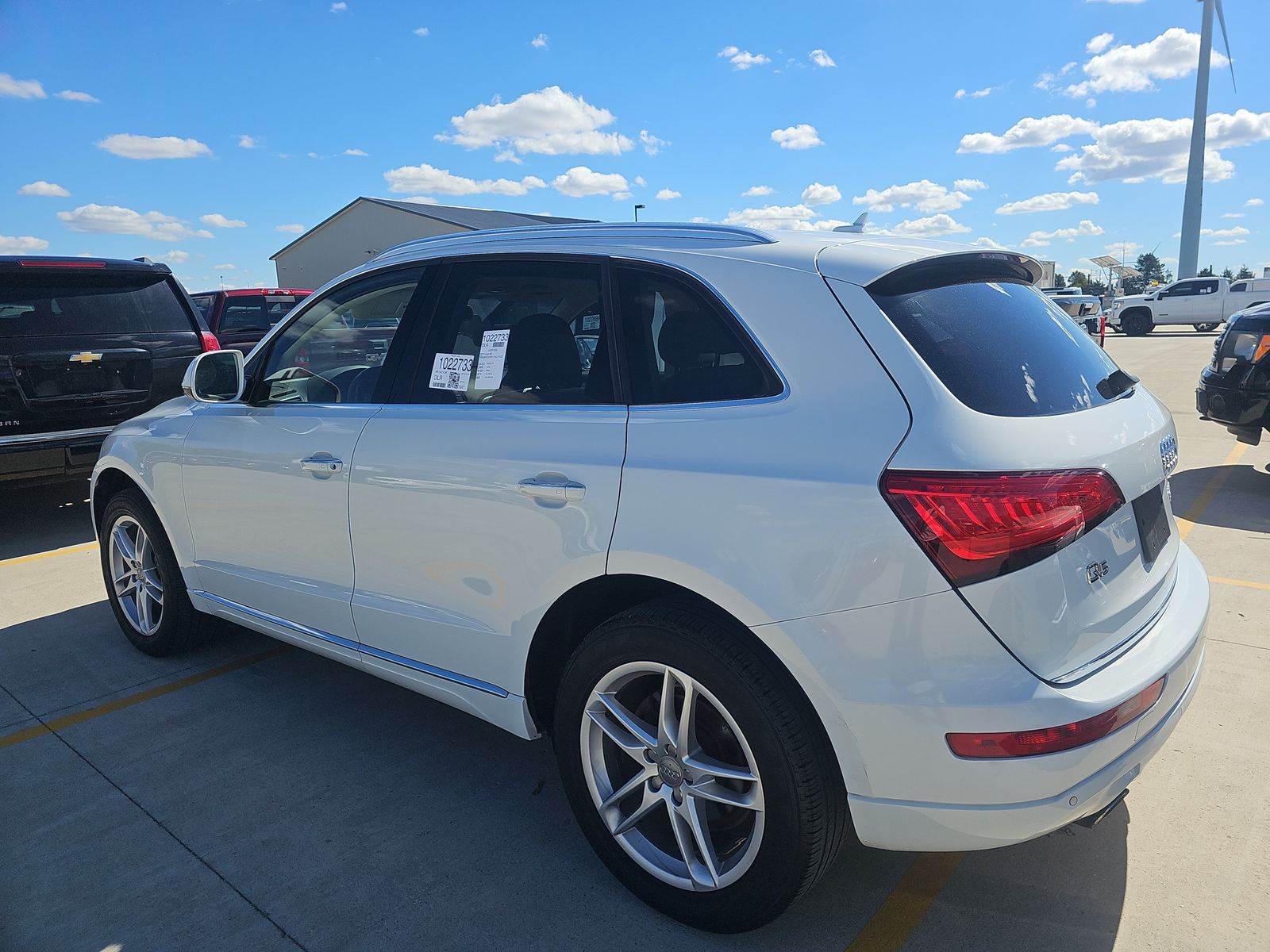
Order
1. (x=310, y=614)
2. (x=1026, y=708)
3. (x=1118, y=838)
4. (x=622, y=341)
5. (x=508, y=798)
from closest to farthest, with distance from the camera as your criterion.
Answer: (x=1026, y=708)
(x=622, y=341)
(x=1118, y=838)
(x=508, y=798)
(x=310, y=614)

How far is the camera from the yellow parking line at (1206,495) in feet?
20.3

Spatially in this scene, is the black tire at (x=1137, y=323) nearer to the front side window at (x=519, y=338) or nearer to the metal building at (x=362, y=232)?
the metal building at (x=362, y=232)

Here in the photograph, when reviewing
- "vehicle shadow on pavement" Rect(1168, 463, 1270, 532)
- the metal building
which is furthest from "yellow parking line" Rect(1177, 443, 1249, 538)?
the metal building

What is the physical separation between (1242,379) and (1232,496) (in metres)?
0.94

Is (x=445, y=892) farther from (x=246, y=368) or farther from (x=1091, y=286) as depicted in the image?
(x=1091, y=286)

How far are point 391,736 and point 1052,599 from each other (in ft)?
8.56

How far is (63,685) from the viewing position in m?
4.08

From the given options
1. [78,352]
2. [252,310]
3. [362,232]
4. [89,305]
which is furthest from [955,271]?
[362,232]

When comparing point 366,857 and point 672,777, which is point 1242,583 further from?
point 366,857

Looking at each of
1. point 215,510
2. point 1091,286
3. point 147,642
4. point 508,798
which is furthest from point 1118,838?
point 1091,286

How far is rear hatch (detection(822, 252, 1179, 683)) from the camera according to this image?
188cm

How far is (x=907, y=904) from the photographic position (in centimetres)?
248

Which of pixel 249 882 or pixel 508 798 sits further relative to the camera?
pixel 508 798

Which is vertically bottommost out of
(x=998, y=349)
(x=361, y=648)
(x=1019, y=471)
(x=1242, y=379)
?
(x=361, y=648)
